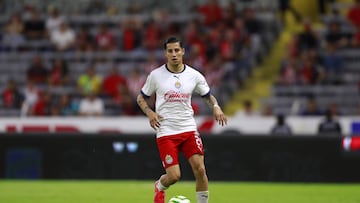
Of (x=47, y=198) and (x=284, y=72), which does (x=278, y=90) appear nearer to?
(x=284, y=72)

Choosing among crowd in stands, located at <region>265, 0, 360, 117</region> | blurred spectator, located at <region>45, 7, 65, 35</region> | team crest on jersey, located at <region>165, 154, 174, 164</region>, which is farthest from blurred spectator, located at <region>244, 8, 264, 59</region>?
team crest on jersey, located at <region>165, 154, 174, 164</region>

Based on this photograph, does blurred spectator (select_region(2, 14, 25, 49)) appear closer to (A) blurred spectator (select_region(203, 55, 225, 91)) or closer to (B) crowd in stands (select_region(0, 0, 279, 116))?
(B) crowd in stands (select_region(0, 0, 279, 116))

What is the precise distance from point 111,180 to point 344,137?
5065 mm

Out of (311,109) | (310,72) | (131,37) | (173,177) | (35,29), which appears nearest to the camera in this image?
(173,177)

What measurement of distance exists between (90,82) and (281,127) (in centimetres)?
587

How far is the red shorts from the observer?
13.0 metres

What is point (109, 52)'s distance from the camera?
93.1ft

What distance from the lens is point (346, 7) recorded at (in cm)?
2831

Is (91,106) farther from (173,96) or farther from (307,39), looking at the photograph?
(173,96)

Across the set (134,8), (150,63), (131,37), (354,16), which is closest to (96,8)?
(134,8)

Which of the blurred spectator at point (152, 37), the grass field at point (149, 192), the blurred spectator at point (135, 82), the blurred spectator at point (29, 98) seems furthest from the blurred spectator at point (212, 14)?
the grass field at point (149, 192)

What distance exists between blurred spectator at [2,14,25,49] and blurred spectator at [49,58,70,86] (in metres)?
1.78

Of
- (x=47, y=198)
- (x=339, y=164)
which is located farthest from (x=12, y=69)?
(x=47, y=198)

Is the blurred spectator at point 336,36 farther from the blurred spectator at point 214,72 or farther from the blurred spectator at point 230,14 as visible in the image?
the blurred spectator at point 214,72
